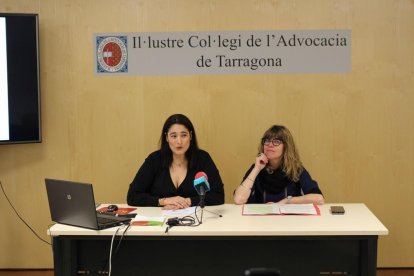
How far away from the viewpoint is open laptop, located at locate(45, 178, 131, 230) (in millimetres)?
2639

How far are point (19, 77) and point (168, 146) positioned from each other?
1344mm

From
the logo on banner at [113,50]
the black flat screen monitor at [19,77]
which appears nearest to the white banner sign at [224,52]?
the logo on banner at [113,50]

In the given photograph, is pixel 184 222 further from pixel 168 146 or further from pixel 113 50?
pixel 113 50

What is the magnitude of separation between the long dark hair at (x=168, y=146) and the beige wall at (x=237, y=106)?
631 millimetres

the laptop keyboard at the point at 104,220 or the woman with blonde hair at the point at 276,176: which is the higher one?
the woman with blonde hair at the point at 276,176

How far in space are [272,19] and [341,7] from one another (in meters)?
0.56

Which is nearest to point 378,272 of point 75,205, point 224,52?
point 224,52

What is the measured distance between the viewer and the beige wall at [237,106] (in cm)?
416

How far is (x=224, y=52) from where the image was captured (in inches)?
165

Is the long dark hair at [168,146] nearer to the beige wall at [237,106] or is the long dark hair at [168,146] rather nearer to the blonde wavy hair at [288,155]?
the blonde wavy hair at [288,155]

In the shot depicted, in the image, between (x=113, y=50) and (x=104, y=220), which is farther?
(x=113, y=50)

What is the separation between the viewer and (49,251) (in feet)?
14.5

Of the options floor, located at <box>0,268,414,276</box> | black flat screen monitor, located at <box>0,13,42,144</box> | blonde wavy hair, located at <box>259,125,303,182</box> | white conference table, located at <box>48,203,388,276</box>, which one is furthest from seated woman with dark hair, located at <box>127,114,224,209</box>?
floor, located at <box>0,268,414,276</box>

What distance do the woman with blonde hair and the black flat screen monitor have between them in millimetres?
1770
